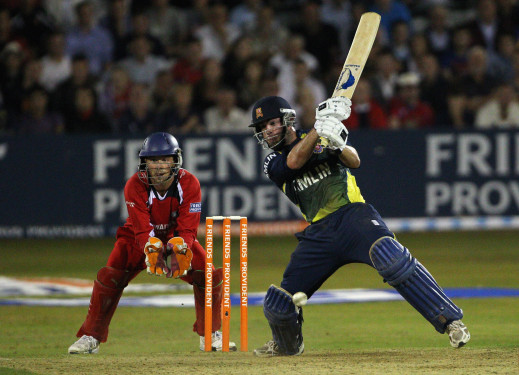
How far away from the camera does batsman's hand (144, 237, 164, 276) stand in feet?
23.5

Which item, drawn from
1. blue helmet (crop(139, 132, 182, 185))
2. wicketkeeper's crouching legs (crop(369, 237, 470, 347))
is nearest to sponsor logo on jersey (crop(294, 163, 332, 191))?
wicketkeeper's crouching legs (crop(369, 237, 470, 347))

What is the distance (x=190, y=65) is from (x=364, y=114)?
2.98m

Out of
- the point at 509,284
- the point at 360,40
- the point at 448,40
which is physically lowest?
the point at 509,284

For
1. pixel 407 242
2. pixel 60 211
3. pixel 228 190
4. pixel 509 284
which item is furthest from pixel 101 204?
pixel 509 284

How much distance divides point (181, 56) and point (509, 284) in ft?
23.7

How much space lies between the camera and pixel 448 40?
1706 cm

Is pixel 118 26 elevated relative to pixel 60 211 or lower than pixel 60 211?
elevated

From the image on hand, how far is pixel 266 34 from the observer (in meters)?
16.5

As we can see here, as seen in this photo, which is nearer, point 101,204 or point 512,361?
point 512,361

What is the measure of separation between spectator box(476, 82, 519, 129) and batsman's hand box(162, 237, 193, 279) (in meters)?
9.20

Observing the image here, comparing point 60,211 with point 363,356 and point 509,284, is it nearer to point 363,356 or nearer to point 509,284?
point 509,284

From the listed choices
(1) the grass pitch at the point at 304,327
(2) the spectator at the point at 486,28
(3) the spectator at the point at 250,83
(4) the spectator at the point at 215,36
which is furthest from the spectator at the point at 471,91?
(4) the spectator at the point at 215,36

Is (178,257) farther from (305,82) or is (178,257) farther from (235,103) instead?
(305,82)

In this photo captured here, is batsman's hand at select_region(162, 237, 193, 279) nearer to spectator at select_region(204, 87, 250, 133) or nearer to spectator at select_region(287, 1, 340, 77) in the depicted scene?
spectator at select_region(204, 87, 250, 133)
